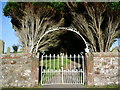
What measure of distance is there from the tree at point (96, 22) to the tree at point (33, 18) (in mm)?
1973

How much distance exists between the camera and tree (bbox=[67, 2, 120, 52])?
10.8m

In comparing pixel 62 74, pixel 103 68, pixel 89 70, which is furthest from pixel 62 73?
pixel 103 68

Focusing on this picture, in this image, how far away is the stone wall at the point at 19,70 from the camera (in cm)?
829

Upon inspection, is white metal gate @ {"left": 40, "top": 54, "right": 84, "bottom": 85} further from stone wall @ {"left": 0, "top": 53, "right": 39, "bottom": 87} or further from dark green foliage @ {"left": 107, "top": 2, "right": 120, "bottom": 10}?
dark green foliage @ {"left": 107, "top": 2, "right": 120, "bottom": 10}

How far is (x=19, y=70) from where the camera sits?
8.41 metres

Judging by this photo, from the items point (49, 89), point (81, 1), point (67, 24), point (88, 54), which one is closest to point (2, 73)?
point (49, 89)

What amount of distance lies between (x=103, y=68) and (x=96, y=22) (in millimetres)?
4251

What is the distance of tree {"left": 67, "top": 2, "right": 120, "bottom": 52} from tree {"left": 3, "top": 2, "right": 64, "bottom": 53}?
1973 mm

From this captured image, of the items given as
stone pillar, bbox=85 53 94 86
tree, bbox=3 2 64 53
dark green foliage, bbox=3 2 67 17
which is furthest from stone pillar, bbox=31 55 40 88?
dark green foliage, bbox=3 2 67 17

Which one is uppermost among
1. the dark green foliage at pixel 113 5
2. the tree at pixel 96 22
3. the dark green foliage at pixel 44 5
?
the dark green foliage at pixel 44 5

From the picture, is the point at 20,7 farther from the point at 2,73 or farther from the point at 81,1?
the point at 2,73

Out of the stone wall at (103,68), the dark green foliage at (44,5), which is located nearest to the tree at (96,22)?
the dark green foliage at (44,5)

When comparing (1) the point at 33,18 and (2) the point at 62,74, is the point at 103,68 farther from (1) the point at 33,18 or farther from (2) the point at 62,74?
(1) the point at 33,18

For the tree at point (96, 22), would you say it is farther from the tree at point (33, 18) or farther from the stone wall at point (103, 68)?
the stone wall at point (103, 68)
